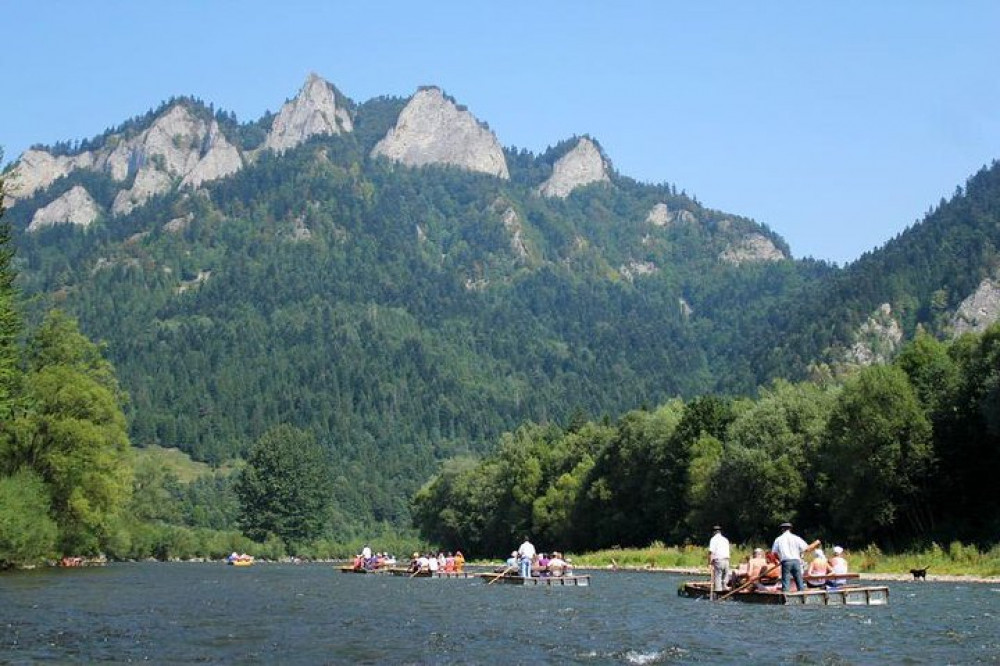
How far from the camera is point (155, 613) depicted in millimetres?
46719

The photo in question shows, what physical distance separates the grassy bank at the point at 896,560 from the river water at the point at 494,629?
20.4ft

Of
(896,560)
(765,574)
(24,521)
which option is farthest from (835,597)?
(24,521)

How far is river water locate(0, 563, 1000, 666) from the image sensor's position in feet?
100

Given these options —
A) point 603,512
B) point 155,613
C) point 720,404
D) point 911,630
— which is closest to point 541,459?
point 603,512

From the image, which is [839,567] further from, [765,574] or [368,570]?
[368,570]

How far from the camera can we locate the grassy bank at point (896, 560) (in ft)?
207

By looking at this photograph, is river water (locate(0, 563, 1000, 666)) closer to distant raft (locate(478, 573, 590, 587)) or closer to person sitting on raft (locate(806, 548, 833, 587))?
person sitting on raft (locate(806, 548, 833, 587))

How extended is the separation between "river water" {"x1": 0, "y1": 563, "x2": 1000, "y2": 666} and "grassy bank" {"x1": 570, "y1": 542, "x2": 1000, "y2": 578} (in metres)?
6.20

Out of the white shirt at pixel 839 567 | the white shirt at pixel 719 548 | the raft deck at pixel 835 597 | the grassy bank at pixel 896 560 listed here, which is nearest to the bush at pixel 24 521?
the grassy bank at pixel 896 560

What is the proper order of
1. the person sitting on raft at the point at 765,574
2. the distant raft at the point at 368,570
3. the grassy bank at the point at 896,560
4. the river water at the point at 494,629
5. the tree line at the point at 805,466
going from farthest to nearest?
the distant raft at the point at 368,570 < the tree line at the point at 805,466 < the grassy bank at the point at 896,560 < the person sitting on raft at the point at 765,574 < the river water at the point at 494,629

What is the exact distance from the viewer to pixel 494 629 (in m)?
39.6

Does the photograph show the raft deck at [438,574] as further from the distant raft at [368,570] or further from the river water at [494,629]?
the river water at [494,629]

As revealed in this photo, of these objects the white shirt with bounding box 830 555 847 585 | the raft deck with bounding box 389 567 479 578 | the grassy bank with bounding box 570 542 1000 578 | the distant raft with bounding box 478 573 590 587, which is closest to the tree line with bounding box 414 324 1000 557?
the grassy bank with bounding box 570 542 1000 578

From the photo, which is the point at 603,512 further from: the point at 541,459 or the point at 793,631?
the point at 793,631
